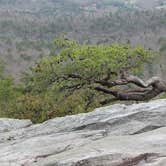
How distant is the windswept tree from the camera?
17141mm

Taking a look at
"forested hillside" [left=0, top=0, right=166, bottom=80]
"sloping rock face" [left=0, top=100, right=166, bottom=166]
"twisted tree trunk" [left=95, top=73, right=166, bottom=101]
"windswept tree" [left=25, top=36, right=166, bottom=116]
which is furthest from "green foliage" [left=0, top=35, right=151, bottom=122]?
"forested hillside" [left=0, top=0, right=166, bottom=80]

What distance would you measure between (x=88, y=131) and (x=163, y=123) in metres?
1.44

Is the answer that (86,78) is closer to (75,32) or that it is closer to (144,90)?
(144,90)

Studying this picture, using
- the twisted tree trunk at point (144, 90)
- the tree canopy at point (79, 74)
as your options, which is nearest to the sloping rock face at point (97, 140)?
the twisted tree trunk at point (144, 90)

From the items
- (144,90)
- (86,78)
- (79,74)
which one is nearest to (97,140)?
(144,90)

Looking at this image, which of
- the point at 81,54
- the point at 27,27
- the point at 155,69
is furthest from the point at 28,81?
the point at 27,27

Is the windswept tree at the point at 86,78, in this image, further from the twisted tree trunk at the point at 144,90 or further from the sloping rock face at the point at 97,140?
the sloping rock face at the point at 97,140

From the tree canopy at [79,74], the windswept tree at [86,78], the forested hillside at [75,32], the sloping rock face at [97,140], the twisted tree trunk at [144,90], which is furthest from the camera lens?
the forested hillside at [75,32]

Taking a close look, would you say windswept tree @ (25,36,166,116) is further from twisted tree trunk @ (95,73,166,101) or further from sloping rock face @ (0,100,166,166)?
sloping rock face @ (0,100,166,166)

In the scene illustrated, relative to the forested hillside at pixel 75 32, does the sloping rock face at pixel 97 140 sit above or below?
above

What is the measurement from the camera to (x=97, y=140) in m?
8.48

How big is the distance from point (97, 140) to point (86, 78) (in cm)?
959

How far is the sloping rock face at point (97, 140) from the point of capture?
7215 millimetres

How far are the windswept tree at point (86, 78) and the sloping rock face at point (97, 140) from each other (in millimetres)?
5900
